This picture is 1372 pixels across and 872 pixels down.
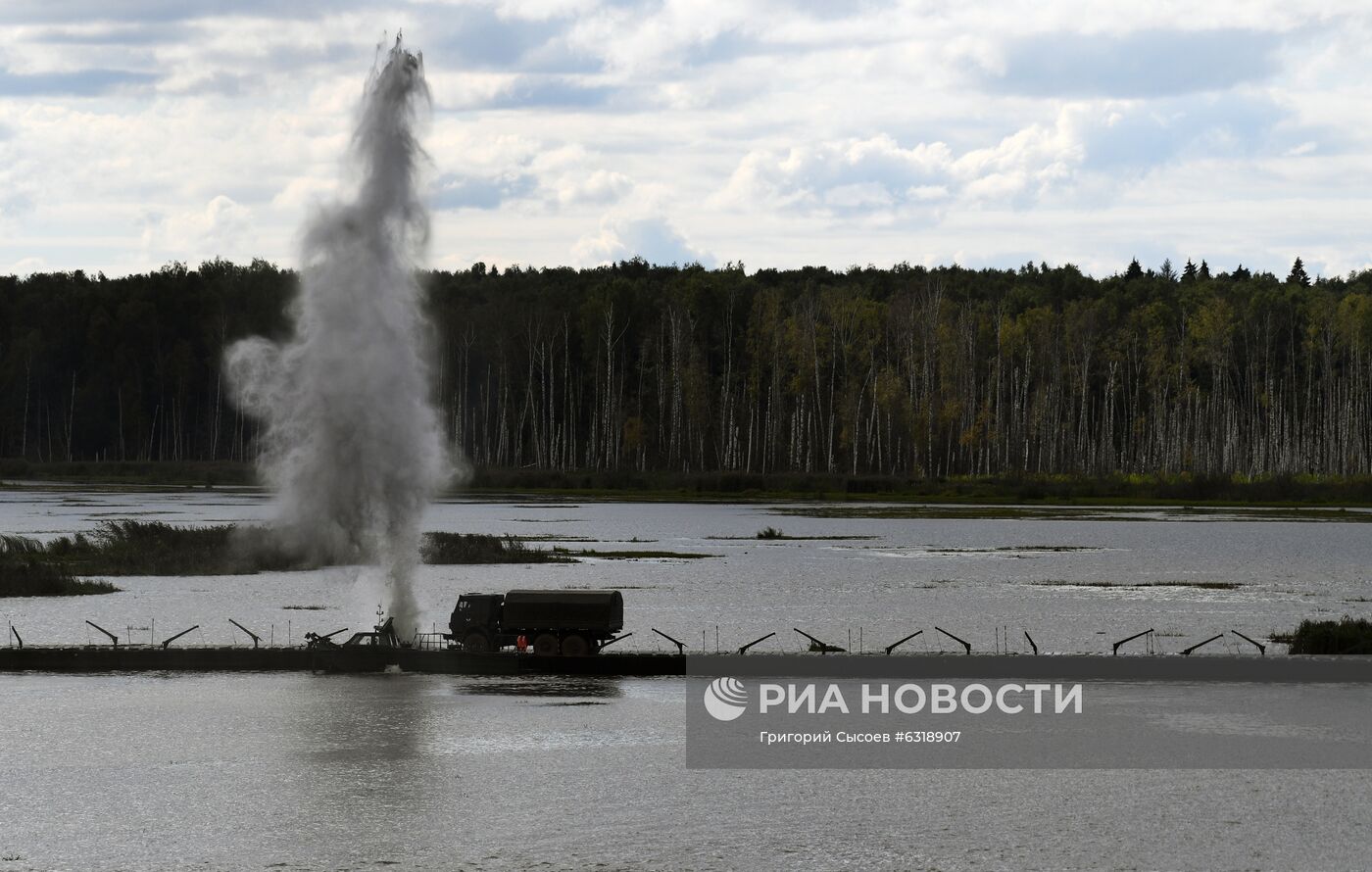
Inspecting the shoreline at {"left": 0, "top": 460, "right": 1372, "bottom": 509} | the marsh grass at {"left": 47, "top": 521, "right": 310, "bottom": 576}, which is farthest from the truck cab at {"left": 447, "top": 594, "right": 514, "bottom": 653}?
the shoreline at {"left": 0, "top": 460, "right": 1372, "bottom": 509}

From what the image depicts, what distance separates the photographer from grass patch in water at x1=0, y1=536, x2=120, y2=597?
219ft

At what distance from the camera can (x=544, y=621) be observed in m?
45.5

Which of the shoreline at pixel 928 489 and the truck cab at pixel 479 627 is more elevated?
the shoreline at pixel 928 489

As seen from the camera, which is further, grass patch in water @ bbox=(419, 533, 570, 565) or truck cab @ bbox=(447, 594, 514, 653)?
grass patch in water @ bbox=(419, 533, 570, 565)

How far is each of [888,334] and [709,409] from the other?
21699mm

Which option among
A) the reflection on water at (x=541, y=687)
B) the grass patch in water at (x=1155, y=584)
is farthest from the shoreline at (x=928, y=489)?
the reflection on water at (x=541, y=687)


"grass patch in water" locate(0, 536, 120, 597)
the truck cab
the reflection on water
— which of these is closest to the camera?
the reflection on water

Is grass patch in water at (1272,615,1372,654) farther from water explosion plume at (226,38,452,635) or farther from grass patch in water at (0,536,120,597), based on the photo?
grass patch in water at (0,536,120,597)

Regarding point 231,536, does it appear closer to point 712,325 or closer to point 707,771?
point 707,771

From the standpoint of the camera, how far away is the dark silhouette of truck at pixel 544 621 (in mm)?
45219

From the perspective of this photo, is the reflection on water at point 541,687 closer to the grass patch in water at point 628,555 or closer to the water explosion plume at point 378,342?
the water explosion plume at point 378,342

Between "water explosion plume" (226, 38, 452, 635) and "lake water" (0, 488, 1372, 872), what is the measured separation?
5833 millimetres

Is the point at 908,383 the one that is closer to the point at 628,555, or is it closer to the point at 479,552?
the point at 628,555

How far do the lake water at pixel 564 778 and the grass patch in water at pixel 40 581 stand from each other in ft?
8.23
